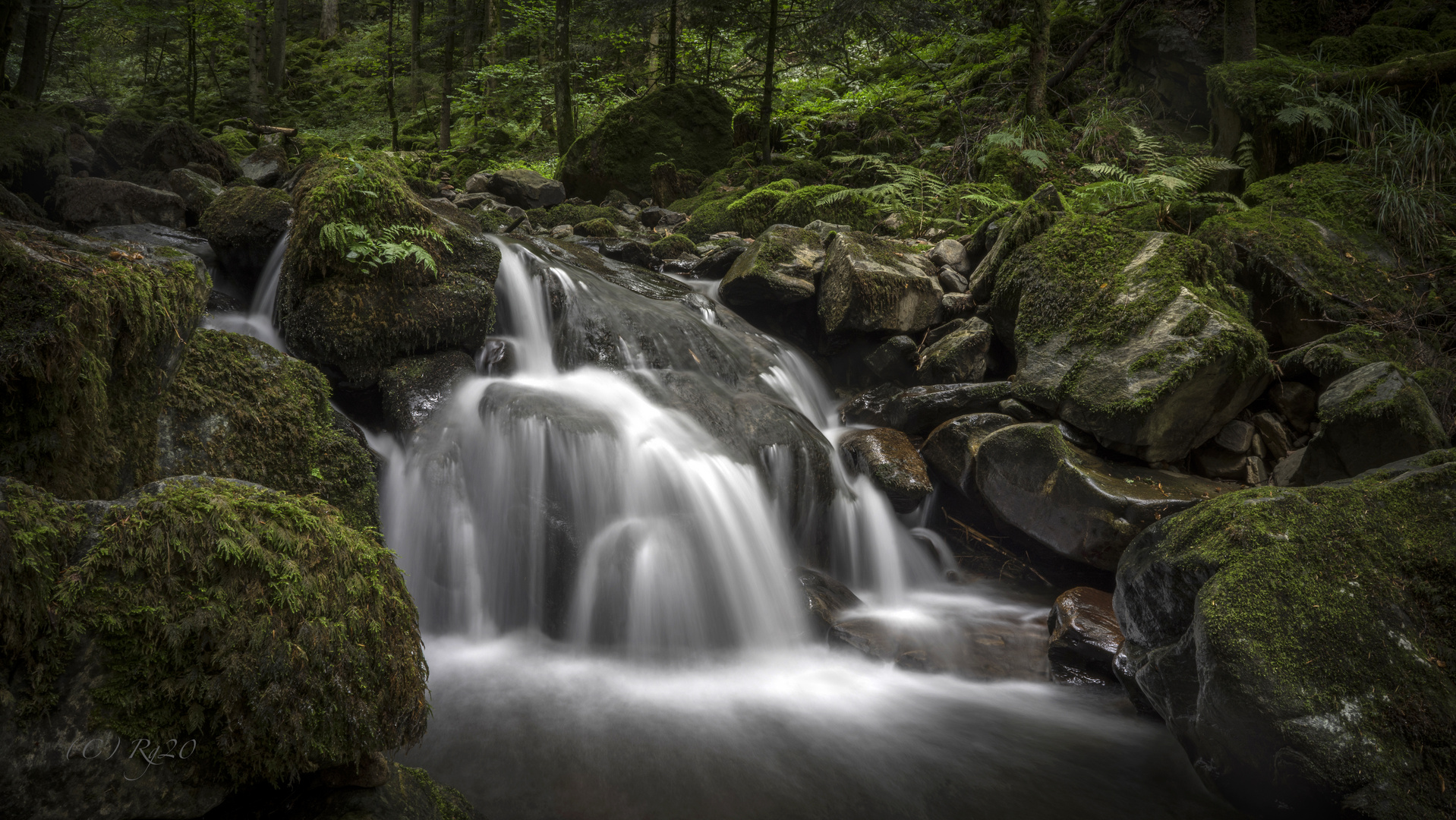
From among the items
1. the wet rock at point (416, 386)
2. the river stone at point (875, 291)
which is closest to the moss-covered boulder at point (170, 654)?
the wet rock at point (416, 386)

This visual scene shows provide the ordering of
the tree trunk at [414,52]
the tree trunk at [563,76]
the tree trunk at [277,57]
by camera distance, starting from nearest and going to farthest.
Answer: the tree trunk at [563,76]
the tree trunk at [414,52]
the tree trunk at [277,57]

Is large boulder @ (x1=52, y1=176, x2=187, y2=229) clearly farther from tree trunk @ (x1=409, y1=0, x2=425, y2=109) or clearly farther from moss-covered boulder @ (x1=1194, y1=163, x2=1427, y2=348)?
tree trunk @ (x1=409, y1=0, x2=425, y2=109)

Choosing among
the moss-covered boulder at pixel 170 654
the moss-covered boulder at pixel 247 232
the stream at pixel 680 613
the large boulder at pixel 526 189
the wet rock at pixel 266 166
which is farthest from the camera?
the large boulder at pixel 526 189

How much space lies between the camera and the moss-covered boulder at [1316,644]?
262 cm

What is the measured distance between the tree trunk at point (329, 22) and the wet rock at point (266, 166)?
68.6 feet

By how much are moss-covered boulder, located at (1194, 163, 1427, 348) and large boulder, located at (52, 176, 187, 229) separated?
440 inches

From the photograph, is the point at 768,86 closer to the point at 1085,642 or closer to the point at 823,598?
the point at 823,598

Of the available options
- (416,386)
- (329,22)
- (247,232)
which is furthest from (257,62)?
(416,386)

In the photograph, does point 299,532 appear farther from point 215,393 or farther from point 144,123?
point 144,123

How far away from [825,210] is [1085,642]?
23.5 feet

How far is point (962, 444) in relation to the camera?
5961 mm

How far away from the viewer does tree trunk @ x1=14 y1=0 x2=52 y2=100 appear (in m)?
12.2

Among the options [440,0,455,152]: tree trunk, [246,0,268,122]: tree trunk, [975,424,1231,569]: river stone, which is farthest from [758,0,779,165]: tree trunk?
[246,0,268,122]: tree trunk

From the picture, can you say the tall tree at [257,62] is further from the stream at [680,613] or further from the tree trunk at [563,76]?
the stream at [680,613]
